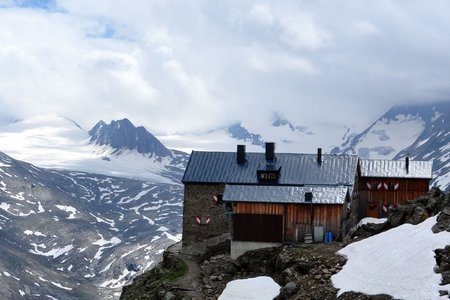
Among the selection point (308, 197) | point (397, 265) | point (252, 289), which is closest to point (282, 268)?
point (252, 289)

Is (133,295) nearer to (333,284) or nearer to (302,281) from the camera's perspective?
(302,281)

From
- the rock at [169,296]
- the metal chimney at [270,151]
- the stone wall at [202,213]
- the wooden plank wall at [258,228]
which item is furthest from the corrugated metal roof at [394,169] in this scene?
the rock at [169,296]

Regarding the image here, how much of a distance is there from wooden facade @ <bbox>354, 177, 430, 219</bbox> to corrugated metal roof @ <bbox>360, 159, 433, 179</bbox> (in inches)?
17.2

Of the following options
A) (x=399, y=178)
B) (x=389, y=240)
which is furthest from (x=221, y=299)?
(x=399, y=178)

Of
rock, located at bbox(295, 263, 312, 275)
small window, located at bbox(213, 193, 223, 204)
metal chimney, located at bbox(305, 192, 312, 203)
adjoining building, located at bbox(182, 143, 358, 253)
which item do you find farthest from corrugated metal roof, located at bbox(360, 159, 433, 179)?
rock, located at bbox(295, 263, 312, 275)

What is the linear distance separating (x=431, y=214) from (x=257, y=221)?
1483 centimetres

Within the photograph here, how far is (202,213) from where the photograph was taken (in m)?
61.9

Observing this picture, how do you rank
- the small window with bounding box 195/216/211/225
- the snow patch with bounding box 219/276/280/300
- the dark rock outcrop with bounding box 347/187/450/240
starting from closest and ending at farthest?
the snow patch with bounding box 219/276/280/300
the dark rock outcrop with bounding box 347/187/450/240
the small window with bounding box 195/216/211/225

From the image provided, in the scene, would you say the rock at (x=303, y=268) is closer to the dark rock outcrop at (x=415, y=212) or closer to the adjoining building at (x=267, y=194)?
the dark rock outcrop at (x=415, y=212)

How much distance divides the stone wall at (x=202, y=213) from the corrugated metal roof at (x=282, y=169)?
933 millimetres

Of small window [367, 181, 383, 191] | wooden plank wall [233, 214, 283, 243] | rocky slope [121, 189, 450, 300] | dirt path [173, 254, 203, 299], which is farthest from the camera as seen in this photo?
small window [367, 181, 383, 191]

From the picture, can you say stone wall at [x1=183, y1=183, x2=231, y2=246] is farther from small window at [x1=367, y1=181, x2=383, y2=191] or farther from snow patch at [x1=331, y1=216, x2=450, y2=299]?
snow patch at [x1=331, y1=216, x2=450, y2=299]

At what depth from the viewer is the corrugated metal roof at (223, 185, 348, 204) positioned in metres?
52.1

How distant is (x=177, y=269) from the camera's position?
2051 inches
